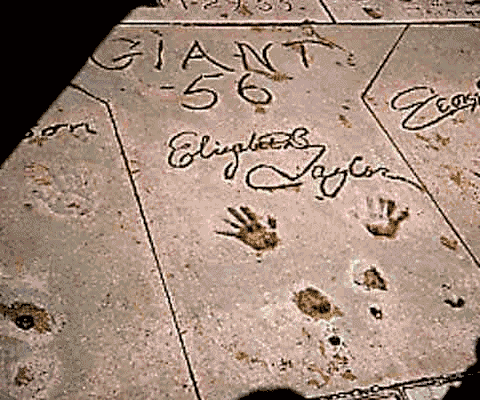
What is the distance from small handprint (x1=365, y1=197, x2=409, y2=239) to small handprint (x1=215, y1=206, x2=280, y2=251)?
1.16 feet

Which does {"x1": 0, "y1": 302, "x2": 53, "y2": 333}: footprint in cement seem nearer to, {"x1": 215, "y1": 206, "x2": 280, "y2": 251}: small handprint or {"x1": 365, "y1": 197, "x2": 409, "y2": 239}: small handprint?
{"x1": 215, "y1": 206, "x2": 280, "y2": 251}: small handprint

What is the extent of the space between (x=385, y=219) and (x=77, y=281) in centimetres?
108

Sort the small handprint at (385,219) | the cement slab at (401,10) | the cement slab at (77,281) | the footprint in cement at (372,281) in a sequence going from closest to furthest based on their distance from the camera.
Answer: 1. the cement slab at (77,281)
2. the footprint in cement at (372,281)
3. the small handprint at (385,219)
4. the cement slab at (401,10)

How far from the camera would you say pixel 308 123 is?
7.70ft

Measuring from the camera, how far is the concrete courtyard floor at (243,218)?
1584 mm

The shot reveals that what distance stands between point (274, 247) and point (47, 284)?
0.72m

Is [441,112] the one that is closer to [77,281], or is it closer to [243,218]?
[243,218]

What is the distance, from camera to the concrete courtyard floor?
1584 millimetres
